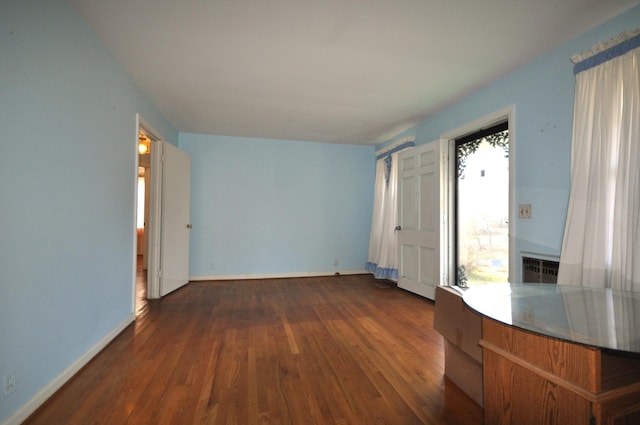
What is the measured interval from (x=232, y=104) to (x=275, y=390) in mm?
3100

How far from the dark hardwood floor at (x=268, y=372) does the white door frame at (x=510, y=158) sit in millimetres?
876

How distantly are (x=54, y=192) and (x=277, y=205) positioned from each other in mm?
3503

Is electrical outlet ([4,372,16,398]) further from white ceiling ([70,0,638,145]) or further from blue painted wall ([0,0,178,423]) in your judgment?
white ceiling ([70,0,638,145])

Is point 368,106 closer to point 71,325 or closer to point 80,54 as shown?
point 80,54

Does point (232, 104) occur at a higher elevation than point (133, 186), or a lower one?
higher

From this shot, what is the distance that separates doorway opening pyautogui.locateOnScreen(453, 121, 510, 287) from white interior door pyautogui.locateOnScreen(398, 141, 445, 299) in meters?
0.27

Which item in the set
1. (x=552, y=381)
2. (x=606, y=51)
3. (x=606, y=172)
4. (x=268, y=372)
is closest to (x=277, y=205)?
(x=268, y=372)

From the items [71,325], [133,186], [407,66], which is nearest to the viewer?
[71,325]

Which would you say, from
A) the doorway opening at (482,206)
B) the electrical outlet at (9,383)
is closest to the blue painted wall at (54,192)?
the electrical outlet at (9,383)

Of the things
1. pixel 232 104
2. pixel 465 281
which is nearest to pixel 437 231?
pixel 465 281

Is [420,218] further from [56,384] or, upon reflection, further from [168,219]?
[56,384]

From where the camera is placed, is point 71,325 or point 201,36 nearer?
point 71,325

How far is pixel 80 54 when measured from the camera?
196cm

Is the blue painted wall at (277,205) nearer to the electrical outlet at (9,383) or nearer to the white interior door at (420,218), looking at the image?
the white interior door at (420,218)
